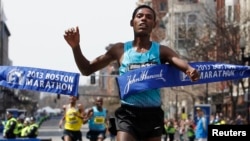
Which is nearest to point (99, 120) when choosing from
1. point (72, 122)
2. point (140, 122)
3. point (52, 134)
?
point (72, 122)

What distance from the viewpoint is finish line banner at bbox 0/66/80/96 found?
9.47 meters

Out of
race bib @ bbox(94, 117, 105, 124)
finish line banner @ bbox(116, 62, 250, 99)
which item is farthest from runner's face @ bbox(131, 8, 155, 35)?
race bib @ bbox(94, 117, 105, 124)

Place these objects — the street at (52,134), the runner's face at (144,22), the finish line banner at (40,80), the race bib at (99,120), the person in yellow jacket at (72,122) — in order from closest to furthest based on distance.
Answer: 1. the runner's face at (144,22)
2. the finish line banner at (40,80)
3. the person in yellow jacket at (72,122)
4. the race bib at (99,120)
5. the street at (52,134)

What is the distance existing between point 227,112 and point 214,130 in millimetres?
62533

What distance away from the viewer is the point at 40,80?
31.5ft

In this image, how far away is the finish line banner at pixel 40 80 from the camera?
9469 millimetres

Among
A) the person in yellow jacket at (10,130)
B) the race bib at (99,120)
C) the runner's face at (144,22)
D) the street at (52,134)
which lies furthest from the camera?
the street at (52,134)

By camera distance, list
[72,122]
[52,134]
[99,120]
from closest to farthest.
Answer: [72,122] → [99,120] → [52,134]

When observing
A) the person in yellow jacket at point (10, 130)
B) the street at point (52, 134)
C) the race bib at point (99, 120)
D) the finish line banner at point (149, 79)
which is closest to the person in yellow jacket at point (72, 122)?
the race bib at point (99, 120)

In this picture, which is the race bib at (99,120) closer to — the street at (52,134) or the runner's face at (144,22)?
the runner's face at (144,22)

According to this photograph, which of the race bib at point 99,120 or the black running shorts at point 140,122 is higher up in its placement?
the black running shorts at point 140,122

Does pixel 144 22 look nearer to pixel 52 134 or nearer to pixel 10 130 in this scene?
pixel 10 130

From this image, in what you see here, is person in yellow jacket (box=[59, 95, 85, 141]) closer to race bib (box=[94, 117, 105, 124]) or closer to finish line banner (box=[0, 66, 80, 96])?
race bib (box=[94, 117, 105, 124])

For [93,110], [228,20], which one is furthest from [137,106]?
[228,20]
